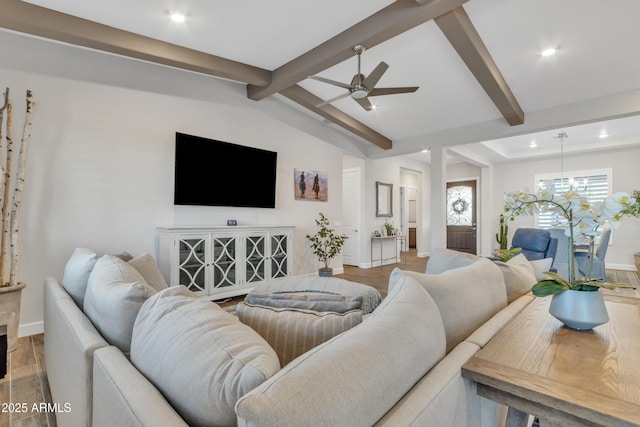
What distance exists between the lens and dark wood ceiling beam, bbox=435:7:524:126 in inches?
111

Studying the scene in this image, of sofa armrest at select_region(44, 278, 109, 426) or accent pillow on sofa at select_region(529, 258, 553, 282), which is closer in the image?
sofa armrest at select_region(44, 278, 109, 426)

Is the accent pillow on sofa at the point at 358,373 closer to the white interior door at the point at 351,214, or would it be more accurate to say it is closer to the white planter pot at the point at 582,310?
the white planter pot at the point at 582,310

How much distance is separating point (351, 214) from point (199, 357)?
615 centimetres

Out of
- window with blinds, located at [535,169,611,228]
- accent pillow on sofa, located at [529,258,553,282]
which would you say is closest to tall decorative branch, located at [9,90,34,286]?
accent pillow on sofa, located at [529,258,553,282]

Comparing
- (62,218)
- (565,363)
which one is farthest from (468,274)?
(62,218)

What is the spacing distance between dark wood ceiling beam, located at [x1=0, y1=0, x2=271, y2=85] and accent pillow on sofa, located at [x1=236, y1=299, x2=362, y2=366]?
10.7 ft

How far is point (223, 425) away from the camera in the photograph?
59 cm

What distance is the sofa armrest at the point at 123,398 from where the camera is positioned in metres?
0.61

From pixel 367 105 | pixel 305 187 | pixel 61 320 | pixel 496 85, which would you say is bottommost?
pixel 61 320

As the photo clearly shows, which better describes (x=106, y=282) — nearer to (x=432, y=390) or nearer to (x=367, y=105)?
(x=432, y=390)

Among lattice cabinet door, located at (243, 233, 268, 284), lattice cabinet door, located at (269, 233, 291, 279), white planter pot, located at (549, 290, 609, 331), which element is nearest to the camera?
white planter pot, located at (549, 290, 609, 331)

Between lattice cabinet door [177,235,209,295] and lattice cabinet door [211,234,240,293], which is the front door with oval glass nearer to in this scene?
lattice cabinet door [211,234,240,293]

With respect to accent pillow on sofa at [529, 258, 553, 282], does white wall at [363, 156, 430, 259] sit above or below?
above

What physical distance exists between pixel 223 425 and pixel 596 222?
1.32m
